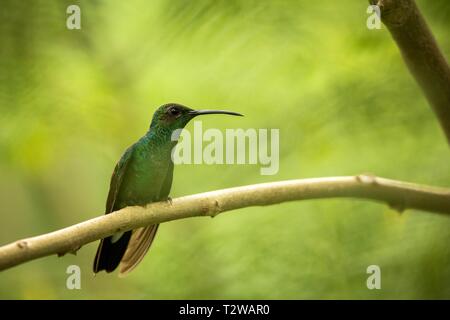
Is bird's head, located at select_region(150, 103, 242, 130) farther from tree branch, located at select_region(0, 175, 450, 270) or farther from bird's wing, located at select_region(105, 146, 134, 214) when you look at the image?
tree branch, located at select_region(0, 175, 450, 270)

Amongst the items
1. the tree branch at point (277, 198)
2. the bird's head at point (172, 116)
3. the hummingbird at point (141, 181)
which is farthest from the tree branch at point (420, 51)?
the bird's head at point (172, 116)

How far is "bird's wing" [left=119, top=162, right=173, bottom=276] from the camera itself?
268cm

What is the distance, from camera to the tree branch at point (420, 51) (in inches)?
68.9

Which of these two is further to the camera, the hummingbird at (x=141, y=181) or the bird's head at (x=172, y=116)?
the bird's head at (x=172, y=116)

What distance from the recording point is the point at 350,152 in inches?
101

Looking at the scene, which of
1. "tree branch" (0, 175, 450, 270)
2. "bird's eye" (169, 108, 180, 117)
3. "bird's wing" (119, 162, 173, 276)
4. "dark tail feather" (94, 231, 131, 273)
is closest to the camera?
"tree branch" (0, 175, 450, 270)

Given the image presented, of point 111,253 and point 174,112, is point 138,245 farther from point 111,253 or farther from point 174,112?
point 174,112

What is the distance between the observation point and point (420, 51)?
185 centimetres

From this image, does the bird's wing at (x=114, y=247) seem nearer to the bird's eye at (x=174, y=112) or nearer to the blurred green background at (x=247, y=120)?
the blurred green background at (x=247, y=120)

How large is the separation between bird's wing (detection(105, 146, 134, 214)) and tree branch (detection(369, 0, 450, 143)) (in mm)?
1480

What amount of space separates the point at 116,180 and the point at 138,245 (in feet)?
1.11

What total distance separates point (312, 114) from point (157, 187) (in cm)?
86

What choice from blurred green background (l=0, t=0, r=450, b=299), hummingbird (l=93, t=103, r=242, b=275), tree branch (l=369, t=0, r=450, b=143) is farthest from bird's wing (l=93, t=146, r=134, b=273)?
tree branch (l=369, t=0, r=450, b=143)

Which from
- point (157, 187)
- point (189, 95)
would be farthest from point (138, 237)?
point (189, 95)
